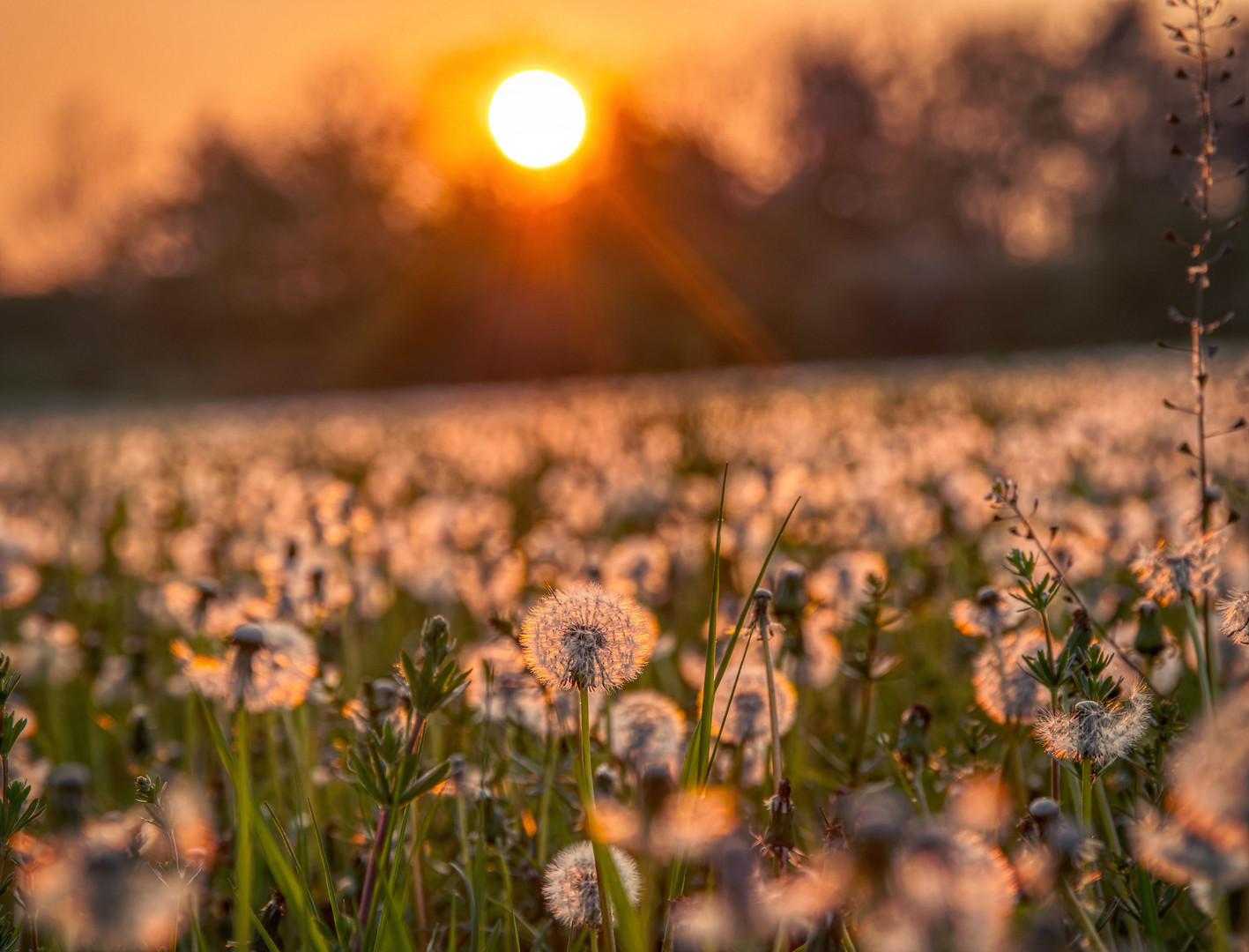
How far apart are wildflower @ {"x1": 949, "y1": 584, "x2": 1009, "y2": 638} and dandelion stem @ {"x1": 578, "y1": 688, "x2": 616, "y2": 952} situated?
74 centimetres

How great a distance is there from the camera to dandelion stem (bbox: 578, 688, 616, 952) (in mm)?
1025

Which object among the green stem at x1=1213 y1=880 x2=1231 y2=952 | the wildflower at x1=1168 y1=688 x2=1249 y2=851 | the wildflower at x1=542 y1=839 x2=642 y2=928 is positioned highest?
the wildflower at x1=1168 y1=688 x2=1249 y2=851

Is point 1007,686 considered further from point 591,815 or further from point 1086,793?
point 591,815

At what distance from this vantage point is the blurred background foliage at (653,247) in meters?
33.7

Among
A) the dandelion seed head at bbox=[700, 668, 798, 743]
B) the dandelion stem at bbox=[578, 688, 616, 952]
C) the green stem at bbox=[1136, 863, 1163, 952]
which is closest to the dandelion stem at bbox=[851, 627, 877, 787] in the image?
the dandelion seed head at bbox=[700, 668, 798, 743]

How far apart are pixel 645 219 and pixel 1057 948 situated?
40837 millimetres

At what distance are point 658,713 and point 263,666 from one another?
63 centimetres

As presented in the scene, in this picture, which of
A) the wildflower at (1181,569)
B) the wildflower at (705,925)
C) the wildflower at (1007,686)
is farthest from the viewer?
the wildflower at (1007,686)

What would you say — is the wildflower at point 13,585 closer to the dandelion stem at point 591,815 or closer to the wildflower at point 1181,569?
the dandelion stem at point 591,815

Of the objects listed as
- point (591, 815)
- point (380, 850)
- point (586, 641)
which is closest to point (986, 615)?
point (586, 641)

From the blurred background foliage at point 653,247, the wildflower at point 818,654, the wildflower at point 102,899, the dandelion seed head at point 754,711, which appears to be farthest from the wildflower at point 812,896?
the blurred background foliage at point 653,247

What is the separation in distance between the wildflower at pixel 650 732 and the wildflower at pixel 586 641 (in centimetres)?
50

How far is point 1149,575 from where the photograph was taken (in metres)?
1.50

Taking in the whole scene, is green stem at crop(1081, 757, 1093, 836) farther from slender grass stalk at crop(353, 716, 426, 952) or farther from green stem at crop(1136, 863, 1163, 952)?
slender grass stalk at crop(353, 716, 426, 952)
